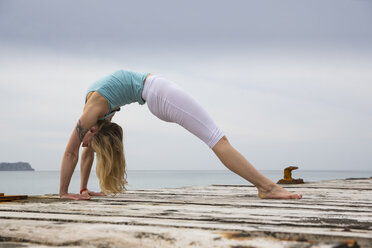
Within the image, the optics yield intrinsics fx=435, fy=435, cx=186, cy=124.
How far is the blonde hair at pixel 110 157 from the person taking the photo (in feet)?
11.3

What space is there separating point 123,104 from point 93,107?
0.92ft

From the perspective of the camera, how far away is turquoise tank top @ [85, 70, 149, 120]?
10.6 ft

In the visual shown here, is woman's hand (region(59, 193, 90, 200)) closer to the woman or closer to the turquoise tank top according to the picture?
the woman

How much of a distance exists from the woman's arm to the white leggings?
0.42 metres

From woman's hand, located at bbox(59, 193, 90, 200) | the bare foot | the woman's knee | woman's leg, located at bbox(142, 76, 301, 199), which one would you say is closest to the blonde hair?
woman's hand, located at bbox(59, 193, 90, 200)

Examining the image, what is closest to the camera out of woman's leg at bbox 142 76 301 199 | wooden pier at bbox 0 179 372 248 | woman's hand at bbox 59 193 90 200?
wooden pier at bbox 0 179 372 248

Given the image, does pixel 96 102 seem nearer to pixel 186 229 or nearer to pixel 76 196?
pixel 76 196

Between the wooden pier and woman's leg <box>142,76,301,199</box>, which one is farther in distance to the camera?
woman's leg <box>142,76,301,199</box>

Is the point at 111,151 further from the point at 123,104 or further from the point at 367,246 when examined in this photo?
the point at 367,246

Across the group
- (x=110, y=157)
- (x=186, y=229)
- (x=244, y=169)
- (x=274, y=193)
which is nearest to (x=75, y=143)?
(x=110, y=157)

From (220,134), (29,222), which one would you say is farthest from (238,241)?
(220,134)

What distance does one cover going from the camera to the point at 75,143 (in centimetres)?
325

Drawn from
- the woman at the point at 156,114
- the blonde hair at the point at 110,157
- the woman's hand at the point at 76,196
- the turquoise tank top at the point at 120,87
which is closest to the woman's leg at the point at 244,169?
the woman at the point at 156,114

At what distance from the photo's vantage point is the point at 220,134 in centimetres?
320
